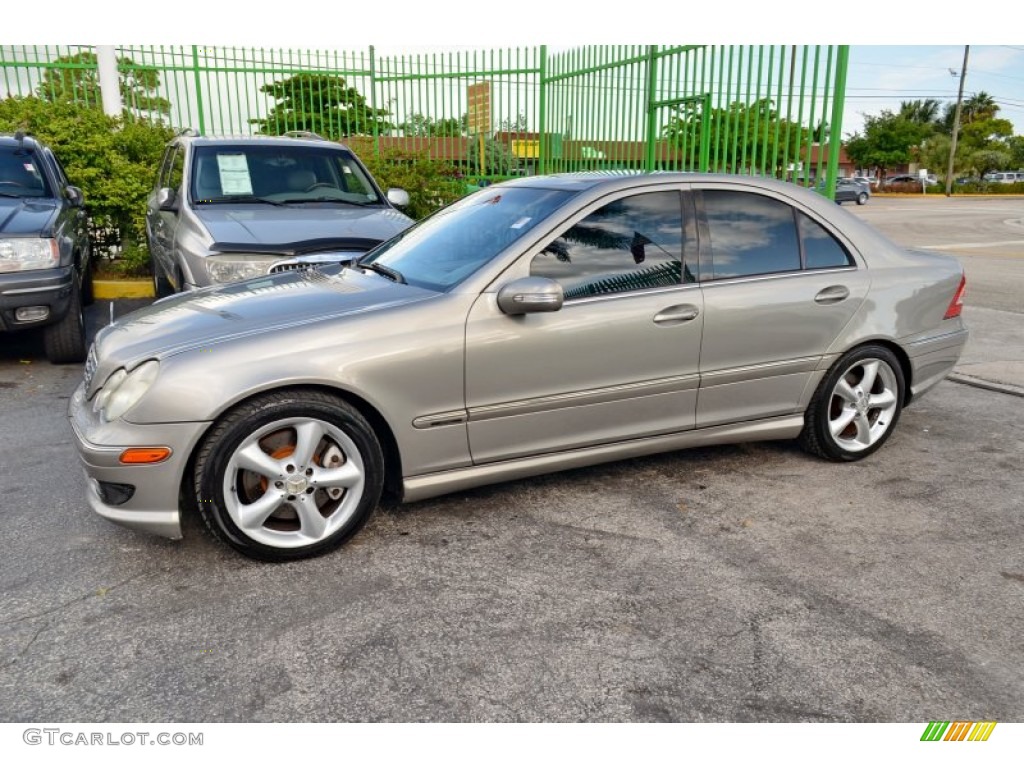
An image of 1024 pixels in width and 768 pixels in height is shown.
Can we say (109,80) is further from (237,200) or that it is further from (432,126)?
(237,200)

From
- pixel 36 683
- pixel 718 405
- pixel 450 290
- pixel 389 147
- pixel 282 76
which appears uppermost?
pixel 282 76

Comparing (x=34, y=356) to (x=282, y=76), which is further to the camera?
(x=282, y=76)

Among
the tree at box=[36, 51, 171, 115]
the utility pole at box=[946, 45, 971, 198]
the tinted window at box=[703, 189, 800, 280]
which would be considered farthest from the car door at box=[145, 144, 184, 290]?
the utility pole at box=[946, 45, 971, 198]

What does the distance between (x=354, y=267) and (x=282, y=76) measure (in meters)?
10.7

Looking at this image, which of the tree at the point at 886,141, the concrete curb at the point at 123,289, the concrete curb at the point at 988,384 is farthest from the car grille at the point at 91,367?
the tree at the point at 886,141

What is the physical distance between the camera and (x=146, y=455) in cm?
313

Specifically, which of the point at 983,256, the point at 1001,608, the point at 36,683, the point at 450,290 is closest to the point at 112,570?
the point at 36,683

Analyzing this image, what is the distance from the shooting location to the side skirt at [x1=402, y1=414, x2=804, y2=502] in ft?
11.8

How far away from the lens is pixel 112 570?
3.32 metres

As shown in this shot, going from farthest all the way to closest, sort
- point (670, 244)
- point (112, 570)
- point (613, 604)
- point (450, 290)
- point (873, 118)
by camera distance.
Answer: point (873, 118), point (670, 244), point (450, 290), point (112, 570), point (613, 604)

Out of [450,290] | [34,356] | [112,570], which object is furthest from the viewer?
[34,356]

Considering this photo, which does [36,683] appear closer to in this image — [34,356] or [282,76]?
[34,356]

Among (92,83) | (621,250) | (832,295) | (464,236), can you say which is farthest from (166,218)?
(92,83)

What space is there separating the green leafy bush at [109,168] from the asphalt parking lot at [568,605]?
613 cm
